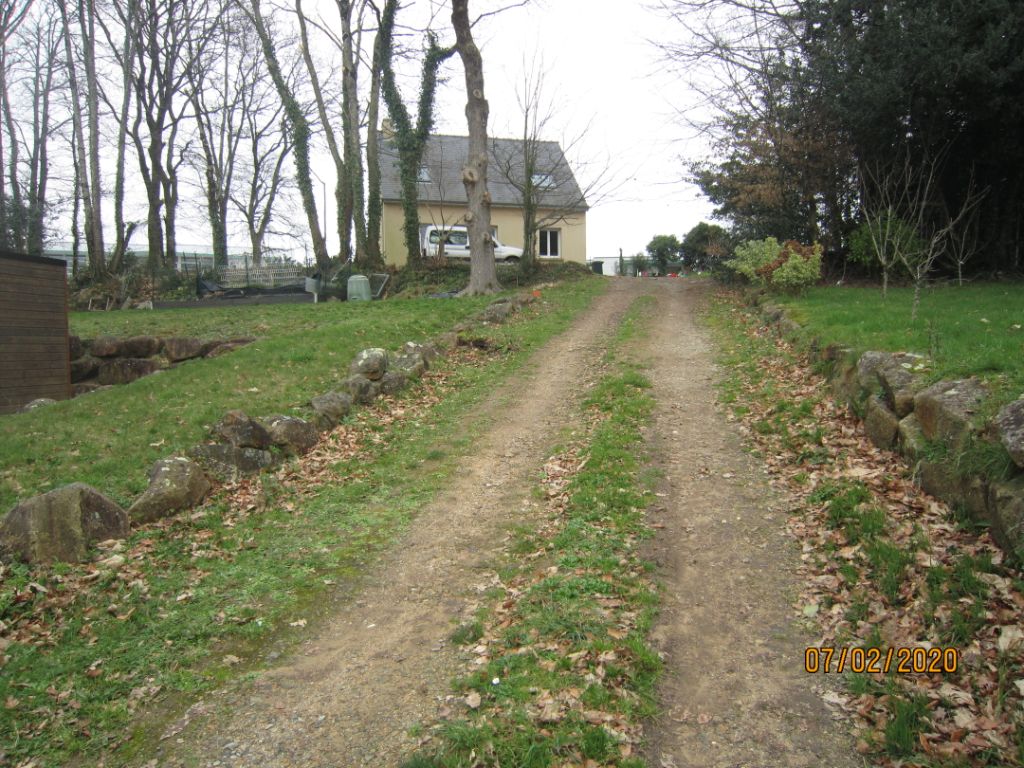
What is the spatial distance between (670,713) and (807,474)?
3352mm

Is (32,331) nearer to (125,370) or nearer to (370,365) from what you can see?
(125,370)

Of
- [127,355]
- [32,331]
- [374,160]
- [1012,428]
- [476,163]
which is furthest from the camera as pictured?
[374,160]

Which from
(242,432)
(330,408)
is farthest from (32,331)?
(242,432)

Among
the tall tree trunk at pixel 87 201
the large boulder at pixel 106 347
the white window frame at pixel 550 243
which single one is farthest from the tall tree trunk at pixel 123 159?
the white window frame at pixel 550 243

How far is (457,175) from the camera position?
103 ft

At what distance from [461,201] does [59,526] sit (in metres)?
26.0

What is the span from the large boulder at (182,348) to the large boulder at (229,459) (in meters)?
6.77

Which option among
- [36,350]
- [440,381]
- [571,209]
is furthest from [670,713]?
[571,209]

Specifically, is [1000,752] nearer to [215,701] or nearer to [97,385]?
[215,701]

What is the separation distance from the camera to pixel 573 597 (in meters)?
4.70

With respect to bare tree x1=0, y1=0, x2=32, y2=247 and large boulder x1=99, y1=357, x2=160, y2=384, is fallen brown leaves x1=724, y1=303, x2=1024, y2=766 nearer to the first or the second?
large boulder x1=99, y1=357, x2=160, y2=384

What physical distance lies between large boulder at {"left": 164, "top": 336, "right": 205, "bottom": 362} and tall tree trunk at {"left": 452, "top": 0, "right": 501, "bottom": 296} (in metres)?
7.34

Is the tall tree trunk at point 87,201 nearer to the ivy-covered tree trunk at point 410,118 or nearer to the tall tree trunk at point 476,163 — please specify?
the ivy-covered tree trunk at point 410,118

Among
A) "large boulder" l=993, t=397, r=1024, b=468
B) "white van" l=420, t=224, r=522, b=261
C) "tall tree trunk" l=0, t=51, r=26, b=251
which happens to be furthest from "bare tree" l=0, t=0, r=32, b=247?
"large boulder" l=993, t=397, r=1024, b=468
